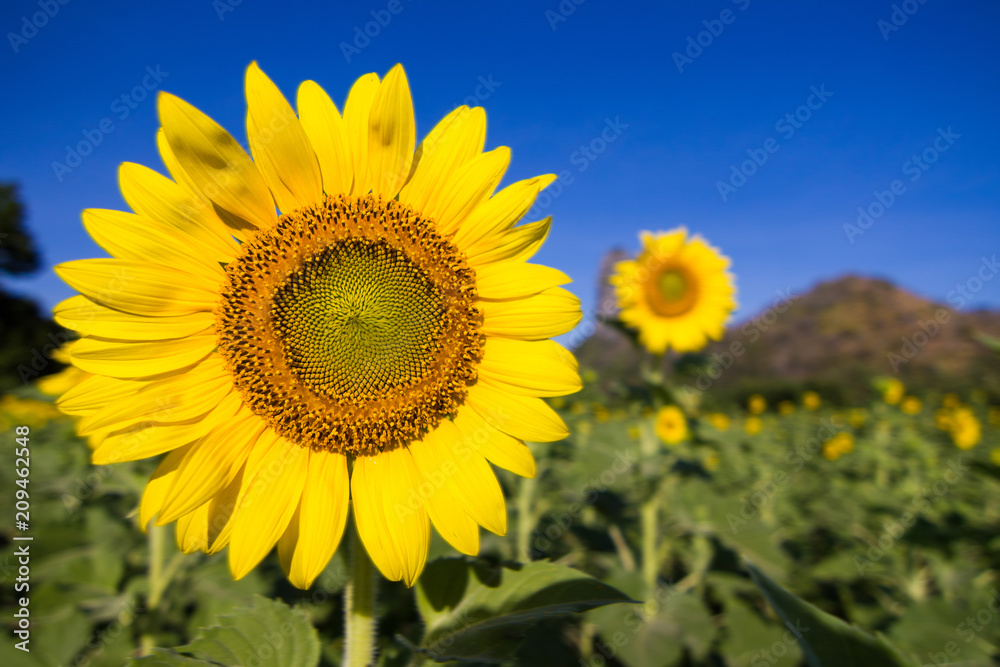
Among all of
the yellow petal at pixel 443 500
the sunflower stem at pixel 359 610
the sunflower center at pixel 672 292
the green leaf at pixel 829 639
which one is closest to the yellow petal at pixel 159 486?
the sunflower stem at pixel 359 610

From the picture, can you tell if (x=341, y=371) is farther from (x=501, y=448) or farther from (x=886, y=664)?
(x=886, y=664)

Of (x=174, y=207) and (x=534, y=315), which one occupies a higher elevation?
(x=174, y=207)

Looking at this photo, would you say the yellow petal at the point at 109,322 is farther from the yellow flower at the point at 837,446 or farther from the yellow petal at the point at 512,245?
the yellow flower at the point at 837,446

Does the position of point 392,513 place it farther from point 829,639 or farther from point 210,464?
point 829,639

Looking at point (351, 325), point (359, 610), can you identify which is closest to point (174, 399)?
point (351, 325)

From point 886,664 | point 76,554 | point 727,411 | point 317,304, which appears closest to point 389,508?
point 317,304

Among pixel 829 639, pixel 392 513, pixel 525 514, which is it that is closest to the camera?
pixel 829 639

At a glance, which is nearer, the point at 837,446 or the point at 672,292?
the point at 672,292
